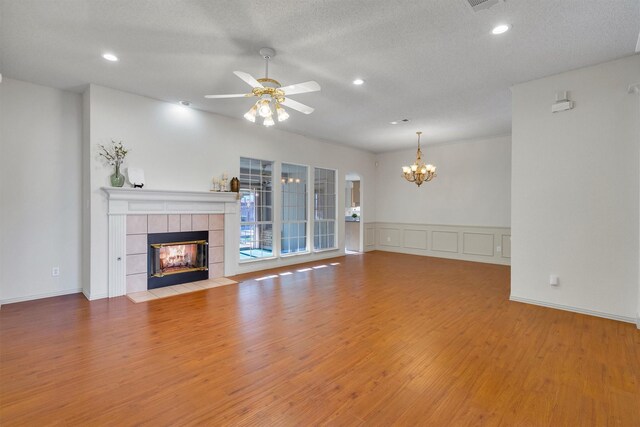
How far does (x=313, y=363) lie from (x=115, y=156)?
13.4 ft

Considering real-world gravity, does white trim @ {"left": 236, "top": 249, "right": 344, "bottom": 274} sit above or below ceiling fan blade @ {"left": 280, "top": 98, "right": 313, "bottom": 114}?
below

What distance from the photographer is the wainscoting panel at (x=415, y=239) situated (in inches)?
328

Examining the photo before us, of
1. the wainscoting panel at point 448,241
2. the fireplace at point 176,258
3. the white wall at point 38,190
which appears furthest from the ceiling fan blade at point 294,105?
the wainscoting panel at point 448,241

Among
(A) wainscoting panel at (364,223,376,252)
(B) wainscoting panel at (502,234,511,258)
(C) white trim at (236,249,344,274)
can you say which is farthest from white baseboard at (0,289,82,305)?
(B) wainscoting panel at (502,234,511,258)

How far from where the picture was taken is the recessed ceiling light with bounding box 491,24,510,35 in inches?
110

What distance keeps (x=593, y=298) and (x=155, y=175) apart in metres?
6.33

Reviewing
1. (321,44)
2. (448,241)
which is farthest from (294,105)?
(448,241)

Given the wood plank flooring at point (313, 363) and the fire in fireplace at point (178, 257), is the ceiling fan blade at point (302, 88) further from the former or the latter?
the fire in fireplace at point (178, 257)

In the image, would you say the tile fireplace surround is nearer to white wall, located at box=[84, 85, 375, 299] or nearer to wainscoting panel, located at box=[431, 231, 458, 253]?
white wall, located at box=[84, 85, 375, 299]

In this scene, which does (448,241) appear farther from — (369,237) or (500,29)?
(500,29)

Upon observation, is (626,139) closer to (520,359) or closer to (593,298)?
(593,298)

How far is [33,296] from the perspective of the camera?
414cm

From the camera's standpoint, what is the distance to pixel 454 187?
7805 mm

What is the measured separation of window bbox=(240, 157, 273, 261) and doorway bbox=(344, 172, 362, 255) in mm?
2907
